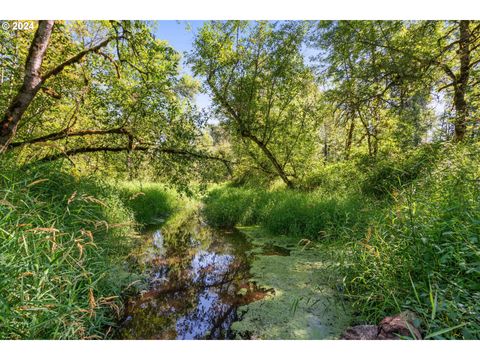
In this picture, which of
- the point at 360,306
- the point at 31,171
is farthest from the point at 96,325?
the point at 360,306

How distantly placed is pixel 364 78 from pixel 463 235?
4162 mm

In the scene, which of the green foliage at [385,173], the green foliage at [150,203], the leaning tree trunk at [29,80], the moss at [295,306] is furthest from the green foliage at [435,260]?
the green foliage at [150,203]

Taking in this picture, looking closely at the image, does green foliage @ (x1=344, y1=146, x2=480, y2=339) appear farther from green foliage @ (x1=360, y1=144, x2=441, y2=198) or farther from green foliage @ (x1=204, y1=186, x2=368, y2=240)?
green foliage @ (x1=360, y1=144, x2=441, y2=198)

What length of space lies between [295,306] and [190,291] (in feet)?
5.08

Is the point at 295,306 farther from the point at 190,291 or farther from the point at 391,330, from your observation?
the point at 190,291

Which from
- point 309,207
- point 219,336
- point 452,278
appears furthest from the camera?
point 309,207

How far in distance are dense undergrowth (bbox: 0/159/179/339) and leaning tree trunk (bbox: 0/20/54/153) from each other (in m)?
0.67

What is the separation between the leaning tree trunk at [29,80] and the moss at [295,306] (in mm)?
3915

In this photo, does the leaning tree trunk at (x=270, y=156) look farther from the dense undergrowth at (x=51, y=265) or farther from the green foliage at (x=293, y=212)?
the dense undergrowth at (x=51, y=265)

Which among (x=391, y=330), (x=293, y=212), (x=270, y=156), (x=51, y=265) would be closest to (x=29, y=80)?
(x=51, y=265)

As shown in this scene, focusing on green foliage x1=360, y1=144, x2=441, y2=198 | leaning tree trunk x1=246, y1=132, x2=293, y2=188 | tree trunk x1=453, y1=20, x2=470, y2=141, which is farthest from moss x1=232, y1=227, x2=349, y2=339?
leaning tree trunk x1=246, y1=132, x2=293, y2=188

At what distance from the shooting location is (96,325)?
230 cm
